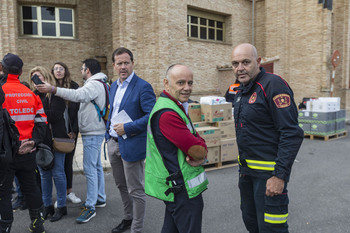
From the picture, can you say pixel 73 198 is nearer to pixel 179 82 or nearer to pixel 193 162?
pixel 193 162

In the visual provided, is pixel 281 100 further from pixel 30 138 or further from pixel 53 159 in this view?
pixel 53 159

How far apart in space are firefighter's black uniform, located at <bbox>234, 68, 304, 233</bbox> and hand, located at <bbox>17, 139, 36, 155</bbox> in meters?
2.21

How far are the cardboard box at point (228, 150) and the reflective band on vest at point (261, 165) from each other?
13.7 feet

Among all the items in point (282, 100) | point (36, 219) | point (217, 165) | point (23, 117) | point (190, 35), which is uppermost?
point (190, 35)

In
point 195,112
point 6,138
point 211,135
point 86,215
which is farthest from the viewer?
point 195,112

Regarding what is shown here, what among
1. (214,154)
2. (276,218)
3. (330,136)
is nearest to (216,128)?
(214,154)

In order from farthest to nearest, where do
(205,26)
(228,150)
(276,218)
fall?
(205,26) → (228,150) → (276,218)

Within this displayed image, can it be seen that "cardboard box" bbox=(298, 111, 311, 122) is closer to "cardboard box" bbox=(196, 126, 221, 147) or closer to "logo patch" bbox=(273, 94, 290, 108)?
"cardboard box" bbox=(196, 126, 221, 147)

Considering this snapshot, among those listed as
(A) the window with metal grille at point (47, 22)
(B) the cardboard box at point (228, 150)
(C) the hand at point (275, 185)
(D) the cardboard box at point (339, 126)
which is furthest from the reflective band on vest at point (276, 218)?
(A) the window with metal grille at point (47, 22)

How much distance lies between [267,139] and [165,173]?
2.76 feet

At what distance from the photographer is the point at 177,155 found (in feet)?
6.66

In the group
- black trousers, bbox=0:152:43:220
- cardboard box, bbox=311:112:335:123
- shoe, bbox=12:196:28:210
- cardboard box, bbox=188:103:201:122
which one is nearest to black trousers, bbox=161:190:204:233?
black trousers, bbox=0:152:43:220

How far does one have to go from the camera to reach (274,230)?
7.10ft

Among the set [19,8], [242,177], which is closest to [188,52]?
[19,8]
